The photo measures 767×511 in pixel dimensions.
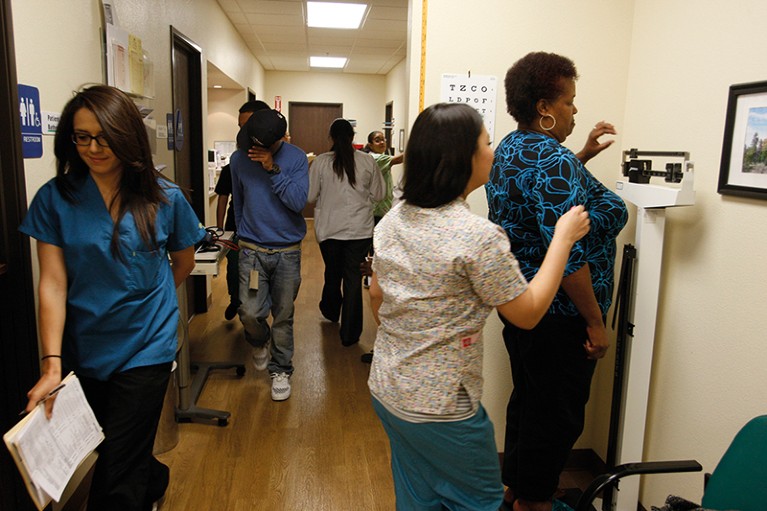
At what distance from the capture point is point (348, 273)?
11.8ft

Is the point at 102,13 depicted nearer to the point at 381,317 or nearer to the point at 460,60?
the point at 460,60

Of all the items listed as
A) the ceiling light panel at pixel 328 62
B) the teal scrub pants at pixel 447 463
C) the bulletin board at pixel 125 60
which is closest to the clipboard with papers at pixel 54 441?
the teal scrub pants at pixel 447 463

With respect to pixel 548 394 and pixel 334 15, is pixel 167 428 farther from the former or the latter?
pixel 334 15

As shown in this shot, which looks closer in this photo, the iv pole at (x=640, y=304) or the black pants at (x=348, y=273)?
the iv pole at (x=640, y=304)

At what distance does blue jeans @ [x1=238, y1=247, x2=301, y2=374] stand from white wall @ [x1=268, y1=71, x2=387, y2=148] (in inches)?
304

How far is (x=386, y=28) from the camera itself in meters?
6.27

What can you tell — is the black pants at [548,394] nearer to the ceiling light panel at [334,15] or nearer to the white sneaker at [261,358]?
the white sneaker at [261,358]

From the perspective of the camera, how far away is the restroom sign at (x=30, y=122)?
1.67 meters

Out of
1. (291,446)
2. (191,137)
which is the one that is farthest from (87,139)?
(191,137)

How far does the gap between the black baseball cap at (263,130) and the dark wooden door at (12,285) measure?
123 centimetres

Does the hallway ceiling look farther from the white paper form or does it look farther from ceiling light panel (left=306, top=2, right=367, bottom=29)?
the white paper form

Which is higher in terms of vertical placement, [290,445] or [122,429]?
[122,429]

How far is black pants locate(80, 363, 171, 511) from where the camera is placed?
154cm

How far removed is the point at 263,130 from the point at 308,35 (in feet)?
15.0
